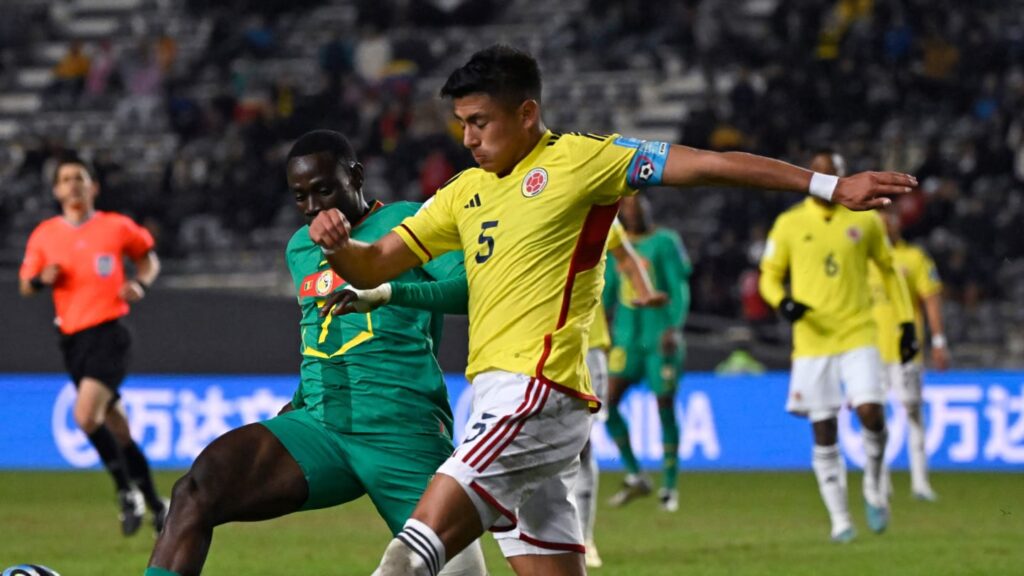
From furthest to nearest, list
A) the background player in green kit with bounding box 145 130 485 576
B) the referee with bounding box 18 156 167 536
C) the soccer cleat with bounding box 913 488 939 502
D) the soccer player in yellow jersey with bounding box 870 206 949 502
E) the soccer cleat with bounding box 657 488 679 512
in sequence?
the soccer player in yellow jersey with bounding box 870 206 949 502 → the soccer cleat with bounding box 913 488 939 502 → the soccer cleat with bounding box 657 488 679 512 → the referee with bounding box 18 156 167 536 → the background player in green kit with bounding box 145 130 485 576

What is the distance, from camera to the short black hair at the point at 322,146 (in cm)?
573

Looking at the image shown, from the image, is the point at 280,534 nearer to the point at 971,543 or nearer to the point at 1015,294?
the point at 971,543

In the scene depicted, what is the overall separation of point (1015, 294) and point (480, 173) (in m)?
14.3

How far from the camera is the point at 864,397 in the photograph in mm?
10805

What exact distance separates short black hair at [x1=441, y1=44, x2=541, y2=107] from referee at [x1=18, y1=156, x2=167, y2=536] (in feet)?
20.5

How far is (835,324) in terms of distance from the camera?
35.5 feet

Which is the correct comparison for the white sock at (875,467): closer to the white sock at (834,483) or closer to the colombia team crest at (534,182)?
the white sock at (834,483)

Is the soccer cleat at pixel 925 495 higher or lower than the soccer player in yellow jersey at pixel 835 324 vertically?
lower

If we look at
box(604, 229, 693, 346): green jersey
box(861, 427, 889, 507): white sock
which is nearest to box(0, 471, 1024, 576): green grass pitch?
box(861, 427, 889, 507): white sock

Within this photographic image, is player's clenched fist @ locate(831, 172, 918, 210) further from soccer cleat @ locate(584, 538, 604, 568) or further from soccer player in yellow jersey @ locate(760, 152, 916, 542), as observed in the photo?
soccer player in yellow jersey @ locate(760, 152, 916, 542)

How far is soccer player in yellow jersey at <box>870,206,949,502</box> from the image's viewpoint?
13828 mm

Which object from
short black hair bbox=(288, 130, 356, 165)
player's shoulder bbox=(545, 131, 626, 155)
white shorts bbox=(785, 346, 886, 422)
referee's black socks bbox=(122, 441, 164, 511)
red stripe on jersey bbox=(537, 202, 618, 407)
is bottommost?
referee's black socks bbox=(122, 441, 164, 511)

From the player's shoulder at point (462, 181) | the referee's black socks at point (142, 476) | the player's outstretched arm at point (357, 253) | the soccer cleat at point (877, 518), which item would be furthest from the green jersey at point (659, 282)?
the player's outstretched arm at point (357, 253)

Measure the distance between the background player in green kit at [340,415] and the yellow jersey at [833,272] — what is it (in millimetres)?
5362
